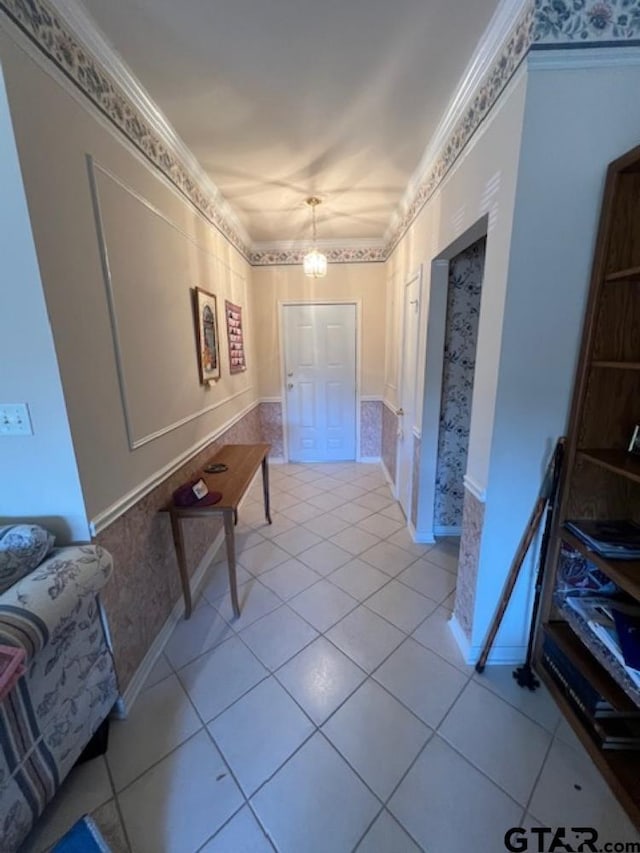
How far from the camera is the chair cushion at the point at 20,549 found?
3.45 ft

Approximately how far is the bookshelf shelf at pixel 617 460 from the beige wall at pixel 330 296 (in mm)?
2949

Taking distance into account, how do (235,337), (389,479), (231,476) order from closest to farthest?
(231,476) → (235,337) → (389,479)

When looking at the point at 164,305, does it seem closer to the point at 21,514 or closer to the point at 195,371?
the point at 195,371

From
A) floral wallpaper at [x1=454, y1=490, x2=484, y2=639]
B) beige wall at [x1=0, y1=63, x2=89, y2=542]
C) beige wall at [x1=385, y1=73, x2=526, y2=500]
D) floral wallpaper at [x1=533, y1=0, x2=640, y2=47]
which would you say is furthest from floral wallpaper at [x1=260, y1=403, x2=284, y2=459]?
floral wallpaper at [x1=533, y1=0, x2=640, y2=47]

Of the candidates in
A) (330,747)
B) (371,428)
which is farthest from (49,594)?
(371,428)

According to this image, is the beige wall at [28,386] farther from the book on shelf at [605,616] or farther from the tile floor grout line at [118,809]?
the book on shelf at [605,616]

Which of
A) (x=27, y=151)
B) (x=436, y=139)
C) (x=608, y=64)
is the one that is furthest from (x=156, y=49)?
(x=608, y=64)

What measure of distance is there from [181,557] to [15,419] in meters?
1.03

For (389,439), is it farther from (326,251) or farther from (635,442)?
(635,442)

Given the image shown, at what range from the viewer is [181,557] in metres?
1.81

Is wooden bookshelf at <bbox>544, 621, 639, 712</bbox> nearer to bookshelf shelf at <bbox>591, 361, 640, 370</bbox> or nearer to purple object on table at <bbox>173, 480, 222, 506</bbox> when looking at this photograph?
bookshelf shelf at <bbox>591, 361, 640, 370</bbox>

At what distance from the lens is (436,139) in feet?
6.22

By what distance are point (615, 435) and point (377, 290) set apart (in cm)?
312

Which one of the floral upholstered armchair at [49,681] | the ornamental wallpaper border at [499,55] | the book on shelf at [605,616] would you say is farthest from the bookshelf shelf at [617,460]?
Result: the floral upholstered armchair at [49,681]
